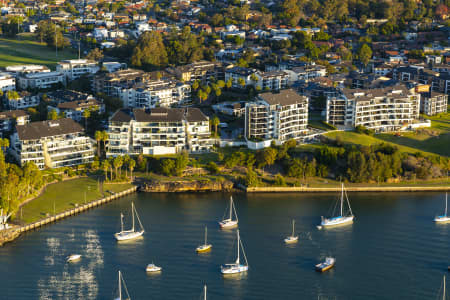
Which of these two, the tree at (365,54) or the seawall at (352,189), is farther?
the tree at (365,54)

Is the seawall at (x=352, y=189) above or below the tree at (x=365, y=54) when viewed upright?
below

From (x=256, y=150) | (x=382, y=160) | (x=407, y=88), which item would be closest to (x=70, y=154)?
(x=256, y=150)

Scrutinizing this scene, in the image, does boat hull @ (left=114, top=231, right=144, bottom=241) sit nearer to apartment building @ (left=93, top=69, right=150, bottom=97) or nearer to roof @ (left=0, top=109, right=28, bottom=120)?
roof @ (left=0, top=109, right=28, bottom=120)

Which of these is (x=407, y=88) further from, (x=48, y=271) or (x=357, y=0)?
(x=357, y=0)

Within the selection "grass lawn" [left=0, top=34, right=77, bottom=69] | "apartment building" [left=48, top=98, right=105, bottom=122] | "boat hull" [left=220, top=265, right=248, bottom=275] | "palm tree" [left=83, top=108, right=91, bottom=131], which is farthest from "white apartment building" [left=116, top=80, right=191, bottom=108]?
"boat hull" [left=220, top=265, right=248, bottom=275]

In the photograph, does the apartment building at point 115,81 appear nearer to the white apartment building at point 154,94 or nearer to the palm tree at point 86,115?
the white apartment building at point 154,94

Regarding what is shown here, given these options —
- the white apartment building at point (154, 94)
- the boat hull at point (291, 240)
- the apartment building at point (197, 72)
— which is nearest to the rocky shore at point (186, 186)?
the boat hull at point (291, 240)
